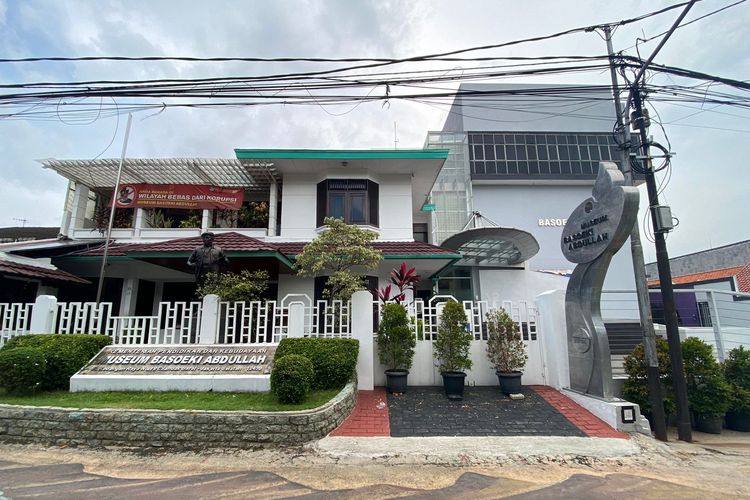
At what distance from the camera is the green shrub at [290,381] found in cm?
553

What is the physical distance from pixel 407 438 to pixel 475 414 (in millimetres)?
1552

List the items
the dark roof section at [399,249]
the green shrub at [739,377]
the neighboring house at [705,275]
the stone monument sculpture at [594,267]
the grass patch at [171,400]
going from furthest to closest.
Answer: the neighboring house at [705,275] → the dark roof section at [399,249] → the green shrub at [739,377] → the stone monument sculpture at [594,267] → the grass patch at [171,400]

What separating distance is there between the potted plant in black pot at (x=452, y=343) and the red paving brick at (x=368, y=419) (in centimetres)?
137

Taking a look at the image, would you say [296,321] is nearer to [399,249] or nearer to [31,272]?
[399,249]

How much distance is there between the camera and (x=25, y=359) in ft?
19.6

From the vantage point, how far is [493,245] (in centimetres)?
1459

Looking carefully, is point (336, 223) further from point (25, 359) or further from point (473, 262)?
point (473, 262)

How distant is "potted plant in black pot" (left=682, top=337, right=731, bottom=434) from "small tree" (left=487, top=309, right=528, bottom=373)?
9.63 feet

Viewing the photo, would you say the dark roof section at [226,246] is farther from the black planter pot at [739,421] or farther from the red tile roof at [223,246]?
the black planter pot at [739,421]

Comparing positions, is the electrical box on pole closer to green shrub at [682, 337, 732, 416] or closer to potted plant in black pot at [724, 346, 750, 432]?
green shrub at [682, 337, 732, 416]

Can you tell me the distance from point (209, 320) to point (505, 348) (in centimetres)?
616

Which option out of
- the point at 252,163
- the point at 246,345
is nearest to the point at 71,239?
the point at 252,163

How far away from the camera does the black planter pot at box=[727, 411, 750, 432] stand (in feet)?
23.0

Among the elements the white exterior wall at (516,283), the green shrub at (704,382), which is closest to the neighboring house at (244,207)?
the white exterior wall at (516,283)
